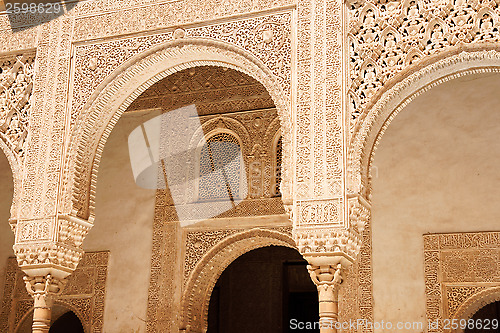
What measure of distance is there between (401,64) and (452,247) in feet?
7.66

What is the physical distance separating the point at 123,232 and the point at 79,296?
0.86m

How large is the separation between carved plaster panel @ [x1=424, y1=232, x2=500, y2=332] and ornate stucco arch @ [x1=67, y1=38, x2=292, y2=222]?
2.62 m

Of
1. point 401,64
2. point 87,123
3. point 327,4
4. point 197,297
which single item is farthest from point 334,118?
point 197,297

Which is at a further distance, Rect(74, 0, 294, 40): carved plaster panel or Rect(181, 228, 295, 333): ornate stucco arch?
Rect(181, 228, 295, 333): ornate stucco arch

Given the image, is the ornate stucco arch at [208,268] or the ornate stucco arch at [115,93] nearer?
the ornate stucco arch at [115,93]

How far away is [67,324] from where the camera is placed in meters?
10.2

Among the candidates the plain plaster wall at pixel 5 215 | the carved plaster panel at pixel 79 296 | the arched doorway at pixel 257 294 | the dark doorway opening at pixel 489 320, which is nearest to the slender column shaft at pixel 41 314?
the carved plaster panel at pixel 79 296

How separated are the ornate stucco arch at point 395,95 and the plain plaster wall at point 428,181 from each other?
6.12ft

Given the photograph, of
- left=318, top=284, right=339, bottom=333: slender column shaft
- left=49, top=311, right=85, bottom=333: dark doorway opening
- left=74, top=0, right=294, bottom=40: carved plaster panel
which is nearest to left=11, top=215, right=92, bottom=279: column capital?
left=74, top=0, right=294, bottom=40: carved plaster panel

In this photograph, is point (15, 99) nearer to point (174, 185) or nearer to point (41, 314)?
point (41, 314)

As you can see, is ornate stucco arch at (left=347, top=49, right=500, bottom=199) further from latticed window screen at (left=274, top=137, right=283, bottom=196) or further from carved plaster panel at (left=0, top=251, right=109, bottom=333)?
carved plaster panel at (left=0, top=251, right=109, bottom=333)

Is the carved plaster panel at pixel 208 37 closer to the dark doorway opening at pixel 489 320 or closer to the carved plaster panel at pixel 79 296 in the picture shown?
the carved plaster panel at pixel 79 296

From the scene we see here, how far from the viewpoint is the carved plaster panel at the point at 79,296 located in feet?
24.7

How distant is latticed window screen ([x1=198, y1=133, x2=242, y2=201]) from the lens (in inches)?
295
